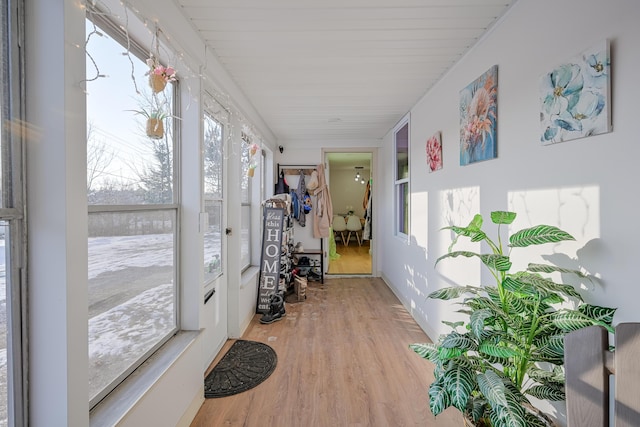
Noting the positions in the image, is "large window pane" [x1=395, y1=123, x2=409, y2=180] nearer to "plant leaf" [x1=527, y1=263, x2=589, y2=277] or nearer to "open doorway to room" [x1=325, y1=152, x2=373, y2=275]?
"plant leaf" [x1=527, y1=263, x2=589, y2=277]

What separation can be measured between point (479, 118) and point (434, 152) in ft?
2.43

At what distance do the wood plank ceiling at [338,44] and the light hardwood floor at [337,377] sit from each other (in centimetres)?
232

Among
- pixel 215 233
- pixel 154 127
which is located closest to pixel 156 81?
pixel 154 127

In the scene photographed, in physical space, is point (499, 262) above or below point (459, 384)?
above

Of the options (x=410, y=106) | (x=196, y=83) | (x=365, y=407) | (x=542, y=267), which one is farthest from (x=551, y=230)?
(x=410, y=106)

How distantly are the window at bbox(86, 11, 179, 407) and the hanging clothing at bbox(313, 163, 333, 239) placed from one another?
3.11 m

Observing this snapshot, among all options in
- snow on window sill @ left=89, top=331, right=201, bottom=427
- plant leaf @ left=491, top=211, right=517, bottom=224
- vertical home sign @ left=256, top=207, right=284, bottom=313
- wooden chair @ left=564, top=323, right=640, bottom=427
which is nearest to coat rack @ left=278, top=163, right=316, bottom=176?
vertical home sign @ left=256, top=207, right=284, bottom=313

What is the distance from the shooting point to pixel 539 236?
1081 millimetres

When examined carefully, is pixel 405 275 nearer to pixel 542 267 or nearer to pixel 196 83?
pixel 542 267

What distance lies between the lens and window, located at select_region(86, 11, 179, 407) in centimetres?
110

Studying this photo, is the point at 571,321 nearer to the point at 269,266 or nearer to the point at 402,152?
the point at 269,266

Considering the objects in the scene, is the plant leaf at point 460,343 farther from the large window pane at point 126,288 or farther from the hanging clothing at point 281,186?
the hanging clothing at point 281,186

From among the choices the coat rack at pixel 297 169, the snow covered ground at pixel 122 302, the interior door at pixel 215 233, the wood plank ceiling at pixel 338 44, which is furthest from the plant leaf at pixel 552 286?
the coat rack at pixel 297 169

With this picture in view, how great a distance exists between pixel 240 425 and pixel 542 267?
175 cm
